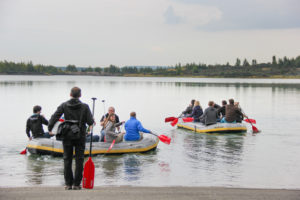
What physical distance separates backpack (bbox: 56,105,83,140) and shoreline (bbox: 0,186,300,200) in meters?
1.15

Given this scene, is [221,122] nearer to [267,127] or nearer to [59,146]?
[267,127]

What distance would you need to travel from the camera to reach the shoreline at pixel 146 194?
A: 7.40m

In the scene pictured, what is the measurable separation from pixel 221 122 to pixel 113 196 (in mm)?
14879

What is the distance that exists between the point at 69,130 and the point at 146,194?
2.10 meters

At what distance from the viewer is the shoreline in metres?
7.40

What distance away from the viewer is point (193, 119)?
22.6 meters

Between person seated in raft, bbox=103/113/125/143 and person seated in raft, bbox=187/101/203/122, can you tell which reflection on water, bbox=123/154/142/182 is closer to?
person seated in raft, bbox=103/113/125/143

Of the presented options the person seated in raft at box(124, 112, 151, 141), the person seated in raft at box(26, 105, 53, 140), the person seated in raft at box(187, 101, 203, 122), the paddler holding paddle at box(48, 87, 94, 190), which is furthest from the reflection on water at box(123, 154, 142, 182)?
the person seated in raft at box(187, 101, 203, 122)

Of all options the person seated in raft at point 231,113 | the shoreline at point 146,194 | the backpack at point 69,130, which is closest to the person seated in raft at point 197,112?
the person seated in raft at point 231,113

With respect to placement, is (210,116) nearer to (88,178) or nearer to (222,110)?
(222,110)

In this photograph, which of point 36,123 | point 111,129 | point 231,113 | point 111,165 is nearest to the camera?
point 111,165

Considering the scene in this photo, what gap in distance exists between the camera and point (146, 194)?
7715 millimetres

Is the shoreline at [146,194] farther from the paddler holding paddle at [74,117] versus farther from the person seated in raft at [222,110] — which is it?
the person seated in raft at [222,110]

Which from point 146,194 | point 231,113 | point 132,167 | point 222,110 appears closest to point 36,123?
point 132,167
